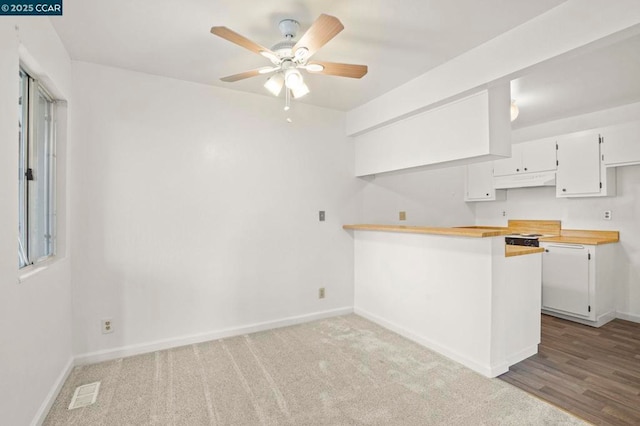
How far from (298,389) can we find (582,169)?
4195 millimetres

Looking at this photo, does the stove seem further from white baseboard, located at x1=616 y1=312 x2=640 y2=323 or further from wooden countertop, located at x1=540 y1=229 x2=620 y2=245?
white baseboard, located at x1=616 y1=312 x2=640 y2=323

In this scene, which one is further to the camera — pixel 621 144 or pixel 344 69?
pixel 621 144

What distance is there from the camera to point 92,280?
2.73 meters

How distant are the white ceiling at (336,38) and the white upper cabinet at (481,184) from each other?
1771 mm

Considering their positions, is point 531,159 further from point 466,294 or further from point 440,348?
point 440,348

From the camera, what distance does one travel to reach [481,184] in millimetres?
5129

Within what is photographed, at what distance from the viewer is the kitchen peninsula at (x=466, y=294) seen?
98.8 inches

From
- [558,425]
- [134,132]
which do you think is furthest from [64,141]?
[558,425]

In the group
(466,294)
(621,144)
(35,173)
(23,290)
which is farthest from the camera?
(621,144)

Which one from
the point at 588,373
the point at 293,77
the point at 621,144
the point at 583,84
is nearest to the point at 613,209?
the point at 621,144

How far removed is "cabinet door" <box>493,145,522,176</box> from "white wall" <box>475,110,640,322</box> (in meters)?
0.41

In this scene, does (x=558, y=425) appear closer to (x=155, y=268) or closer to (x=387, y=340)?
(x=387, y=340)

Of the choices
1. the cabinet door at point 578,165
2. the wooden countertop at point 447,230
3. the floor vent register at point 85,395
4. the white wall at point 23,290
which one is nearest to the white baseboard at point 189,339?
the white wall at point 23,290

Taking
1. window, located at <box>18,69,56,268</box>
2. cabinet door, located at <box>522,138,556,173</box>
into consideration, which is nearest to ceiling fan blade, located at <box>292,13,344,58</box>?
window, located at <box>18,69,56,268</box>
